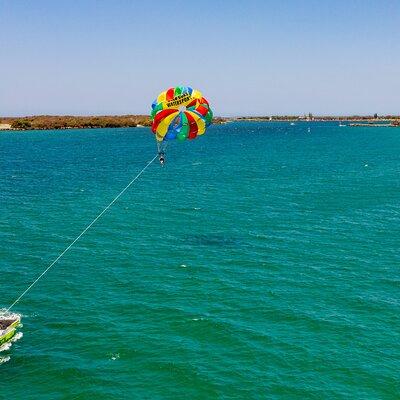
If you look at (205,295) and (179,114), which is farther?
(179,114)

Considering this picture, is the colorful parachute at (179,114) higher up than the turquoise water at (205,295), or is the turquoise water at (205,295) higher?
the colorful parachute at (179,114)

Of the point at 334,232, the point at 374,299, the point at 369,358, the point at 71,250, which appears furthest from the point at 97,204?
the point at 369,358

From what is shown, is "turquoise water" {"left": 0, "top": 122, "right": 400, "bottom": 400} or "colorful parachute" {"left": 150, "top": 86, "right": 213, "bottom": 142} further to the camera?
"colorful parachute" {"left": 150, "top": 86, "right": 213, "bottom": 142}

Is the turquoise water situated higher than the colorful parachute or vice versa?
the colorful parachute

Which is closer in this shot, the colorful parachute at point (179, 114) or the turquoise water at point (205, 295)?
the turquoise water at point (205, 295)
